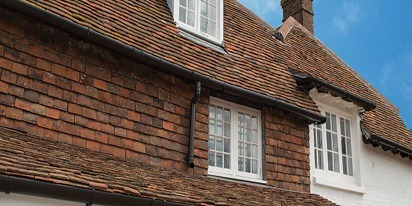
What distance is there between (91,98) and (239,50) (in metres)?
4.13

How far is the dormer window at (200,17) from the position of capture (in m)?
10.2

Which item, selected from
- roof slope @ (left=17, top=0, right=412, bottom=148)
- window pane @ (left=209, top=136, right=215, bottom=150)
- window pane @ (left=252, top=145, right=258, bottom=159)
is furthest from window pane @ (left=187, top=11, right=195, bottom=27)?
window pane @ (left=252, top=145, right=258, bottom=159)

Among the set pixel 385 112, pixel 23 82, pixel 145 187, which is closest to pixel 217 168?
pixel 145 187

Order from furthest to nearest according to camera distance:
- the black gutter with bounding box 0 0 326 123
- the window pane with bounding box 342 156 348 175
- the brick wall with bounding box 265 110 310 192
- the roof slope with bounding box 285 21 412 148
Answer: the roof slope with bounding box 285 21 412 148 → the window pane with bounding box 342 156 348 175 → the brick wall with bounding box 265 110 310 192 → the black gutter with bounding box 0 0 326 123

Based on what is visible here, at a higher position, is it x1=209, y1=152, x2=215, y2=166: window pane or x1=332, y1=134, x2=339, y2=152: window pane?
x1=332, y1=134, x2=339, y2=152: window pane

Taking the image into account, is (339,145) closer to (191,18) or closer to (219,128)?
(219,128)

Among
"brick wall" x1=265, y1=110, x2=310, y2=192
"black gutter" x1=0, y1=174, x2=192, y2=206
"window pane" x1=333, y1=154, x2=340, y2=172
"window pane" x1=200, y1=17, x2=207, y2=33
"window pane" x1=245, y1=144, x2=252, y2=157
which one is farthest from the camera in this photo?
"window pane" x1=333, y1=154, x2=340, y2=172

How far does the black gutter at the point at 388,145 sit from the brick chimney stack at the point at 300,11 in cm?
505

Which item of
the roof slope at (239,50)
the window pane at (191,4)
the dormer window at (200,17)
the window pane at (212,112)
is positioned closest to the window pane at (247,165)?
the window pane at (212,112)

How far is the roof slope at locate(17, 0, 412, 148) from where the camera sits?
8.65 meters

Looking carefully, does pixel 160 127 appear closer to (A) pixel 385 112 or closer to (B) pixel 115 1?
(B) pixel 115 1

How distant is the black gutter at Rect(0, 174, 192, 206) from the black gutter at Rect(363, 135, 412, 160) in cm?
748

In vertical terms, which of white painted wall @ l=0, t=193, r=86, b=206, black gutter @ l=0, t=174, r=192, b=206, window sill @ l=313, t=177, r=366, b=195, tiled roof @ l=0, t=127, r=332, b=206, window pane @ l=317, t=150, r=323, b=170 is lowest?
white painted wall @ l=0, t=193, r=86, b=206

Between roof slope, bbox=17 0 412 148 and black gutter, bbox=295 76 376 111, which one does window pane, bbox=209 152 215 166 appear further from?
black gutter, bbox=295 76 376 111
